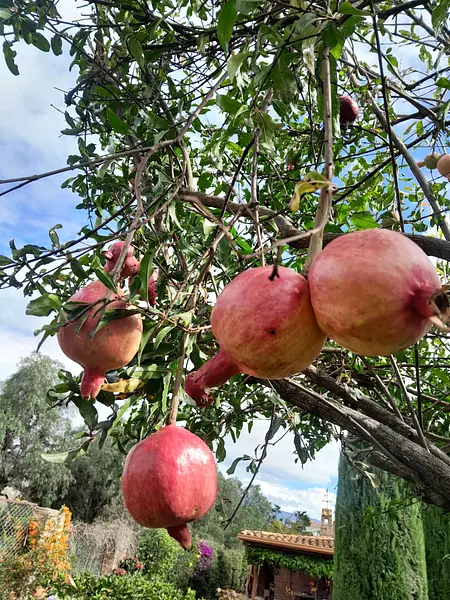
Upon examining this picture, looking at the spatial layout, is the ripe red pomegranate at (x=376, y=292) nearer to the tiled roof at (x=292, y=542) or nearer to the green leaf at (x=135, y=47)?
the green leaf at (x=135, y=47)

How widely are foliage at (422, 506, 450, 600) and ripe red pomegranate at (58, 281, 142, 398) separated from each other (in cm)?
710

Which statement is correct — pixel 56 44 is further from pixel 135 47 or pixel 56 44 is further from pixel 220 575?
pixel 220 575

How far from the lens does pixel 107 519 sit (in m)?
18.5

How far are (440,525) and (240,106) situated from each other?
7655 millimetres

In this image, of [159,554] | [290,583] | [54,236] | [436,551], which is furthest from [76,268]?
[290,583]

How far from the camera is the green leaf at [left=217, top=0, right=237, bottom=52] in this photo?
80 cm

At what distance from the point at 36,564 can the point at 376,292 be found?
26.4 feet

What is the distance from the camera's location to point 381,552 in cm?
616

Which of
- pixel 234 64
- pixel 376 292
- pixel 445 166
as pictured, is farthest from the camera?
pixel 445 166

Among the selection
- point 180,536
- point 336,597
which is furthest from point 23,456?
point 180,536

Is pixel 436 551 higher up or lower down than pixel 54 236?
lower down

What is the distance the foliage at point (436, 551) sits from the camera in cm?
665

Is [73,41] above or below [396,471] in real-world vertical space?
above

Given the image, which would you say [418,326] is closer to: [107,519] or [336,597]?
[336,597]
